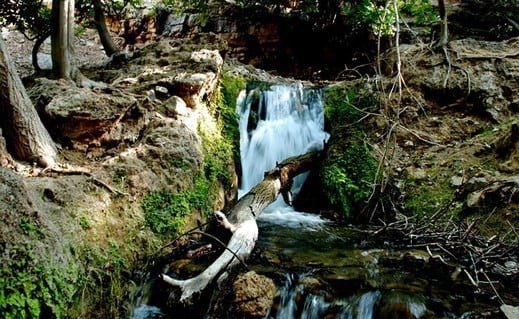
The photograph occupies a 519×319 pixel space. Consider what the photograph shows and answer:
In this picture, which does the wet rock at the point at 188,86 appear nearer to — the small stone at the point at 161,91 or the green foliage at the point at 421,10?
the small stone at the point at 161,91

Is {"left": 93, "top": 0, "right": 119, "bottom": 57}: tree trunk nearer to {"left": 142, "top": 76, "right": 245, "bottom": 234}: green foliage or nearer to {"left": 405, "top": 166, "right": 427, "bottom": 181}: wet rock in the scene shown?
{"left": 142, "top": 76, "right": 245, "bottom": 234}: green foliage

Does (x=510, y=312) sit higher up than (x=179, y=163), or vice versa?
(x=179, y=163)

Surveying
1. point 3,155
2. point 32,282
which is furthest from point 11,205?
point 3,155

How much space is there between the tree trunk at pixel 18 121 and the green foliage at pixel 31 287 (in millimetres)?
1725

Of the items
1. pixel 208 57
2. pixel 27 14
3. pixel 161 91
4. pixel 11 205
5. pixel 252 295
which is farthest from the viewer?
pixel 27 14

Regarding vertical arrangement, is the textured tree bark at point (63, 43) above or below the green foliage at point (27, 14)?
below

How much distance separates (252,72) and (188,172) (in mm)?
5715

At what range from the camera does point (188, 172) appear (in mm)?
5301

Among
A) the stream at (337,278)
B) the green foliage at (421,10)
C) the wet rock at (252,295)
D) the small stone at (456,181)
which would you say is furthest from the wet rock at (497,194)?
the green foliage at (421,10)

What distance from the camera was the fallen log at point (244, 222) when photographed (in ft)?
11.3

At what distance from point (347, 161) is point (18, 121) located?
5.11 metres

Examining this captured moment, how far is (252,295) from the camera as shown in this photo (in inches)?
127

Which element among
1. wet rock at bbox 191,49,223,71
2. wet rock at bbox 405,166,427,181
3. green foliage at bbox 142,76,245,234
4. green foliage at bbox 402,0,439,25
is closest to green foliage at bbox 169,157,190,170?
green foliage at bbox 142,76,245,234

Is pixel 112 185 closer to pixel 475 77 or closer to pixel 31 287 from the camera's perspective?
pixel 31 287
